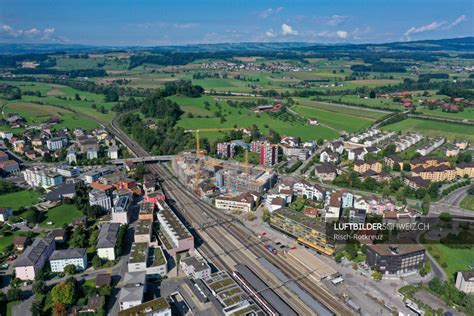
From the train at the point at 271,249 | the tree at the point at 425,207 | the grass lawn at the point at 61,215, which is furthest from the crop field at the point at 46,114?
the tree at the point at 425,207

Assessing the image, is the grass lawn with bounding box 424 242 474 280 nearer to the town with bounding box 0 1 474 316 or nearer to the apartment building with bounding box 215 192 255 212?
the town with bounding box 0 1 474 316

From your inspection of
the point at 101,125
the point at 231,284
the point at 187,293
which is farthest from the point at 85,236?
the point at 101,125

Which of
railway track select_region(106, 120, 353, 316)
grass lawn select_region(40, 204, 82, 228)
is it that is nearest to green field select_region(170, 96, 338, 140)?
railway track select_region(106, 120, 353, 316)

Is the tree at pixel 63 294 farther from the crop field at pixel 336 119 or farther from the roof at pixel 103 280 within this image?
the crop field at pixel 336 119

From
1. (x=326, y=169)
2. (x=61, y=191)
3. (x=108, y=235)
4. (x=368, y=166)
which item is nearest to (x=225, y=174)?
(x=326, y=169)

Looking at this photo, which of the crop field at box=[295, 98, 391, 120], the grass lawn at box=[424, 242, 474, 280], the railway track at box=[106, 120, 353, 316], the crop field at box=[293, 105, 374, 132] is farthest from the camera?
the crop field at box=[295, 98, 391, 120]
